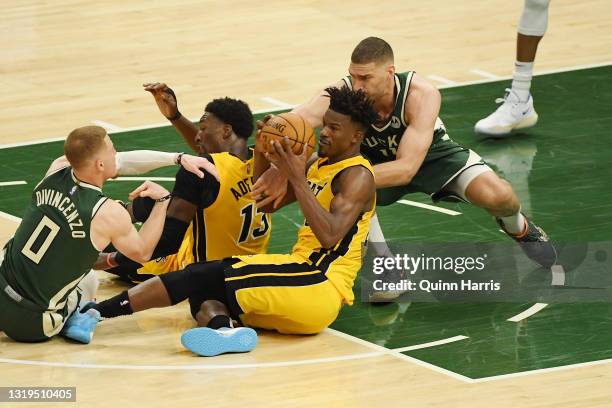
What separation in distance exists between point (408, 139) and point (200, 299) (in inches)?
67.8

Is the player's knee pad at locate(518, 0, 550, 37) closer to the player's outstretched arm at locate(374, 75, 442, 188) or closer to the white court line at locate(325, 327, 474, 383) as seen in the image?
the player's outstretched arm at locate(374, 75, 442, 188)

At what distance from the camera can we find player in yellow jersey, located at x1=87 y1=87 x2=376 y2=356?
26.8 ft

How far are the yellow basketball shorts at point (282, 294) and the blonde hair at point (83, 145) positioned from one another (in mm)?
1028

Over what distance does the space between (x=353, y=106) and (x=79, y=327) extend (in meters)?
1.98

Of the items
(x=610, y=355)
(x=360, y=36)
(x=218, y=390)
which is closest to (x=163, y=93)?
(x=218, y=390)

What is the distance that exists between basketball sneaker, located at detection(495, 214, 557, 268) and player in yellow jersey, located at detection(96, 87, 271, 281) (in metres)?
1.69

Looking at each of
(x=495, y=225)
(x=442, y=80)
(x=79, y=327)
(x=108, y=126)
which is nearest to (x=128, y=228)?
(x=79, y=327)

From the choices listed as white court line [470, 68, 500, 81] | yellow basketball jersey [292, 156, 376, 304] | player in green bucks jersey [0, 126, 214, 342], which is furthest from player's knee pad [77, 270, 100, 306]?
white court line [470, 68, 500, 81]

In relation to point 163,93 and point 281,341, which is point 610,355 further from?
point 163,93

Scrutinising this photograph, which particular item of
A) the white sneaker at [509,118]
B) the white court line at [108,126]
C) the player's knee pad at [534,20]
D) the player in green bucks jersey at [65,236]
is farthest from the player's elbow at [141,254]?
the player's knee pad at [534,20]

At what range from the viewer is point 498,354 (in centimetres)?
823

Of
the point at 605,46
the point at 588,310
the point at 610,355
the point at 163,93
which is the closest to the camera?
the point at 610,355

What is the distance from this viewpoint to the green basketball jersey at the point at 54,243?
801 centimetres

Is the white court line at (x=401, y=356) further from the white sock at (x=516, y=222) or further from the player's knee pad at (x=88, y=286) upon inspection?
the white sock at (x=516, y=222)
